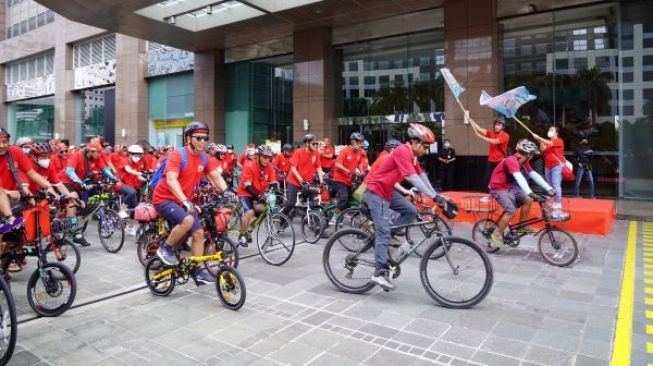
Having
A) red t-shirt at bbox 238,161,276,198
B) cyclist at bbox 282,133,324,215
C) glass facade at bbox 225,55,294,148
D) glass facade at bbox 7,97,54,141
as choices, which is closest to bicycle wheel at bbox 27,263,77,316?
red t-shirt at bbox 238,161,276,198

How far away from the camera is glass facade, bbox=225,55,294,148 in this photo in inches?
890

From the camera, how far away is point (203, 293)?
5.64 m

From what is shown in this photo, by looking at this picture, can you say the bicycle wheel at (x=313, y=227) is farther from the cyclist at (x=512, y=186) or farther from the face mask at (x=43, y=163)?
the face mask at (x=43, y=163)

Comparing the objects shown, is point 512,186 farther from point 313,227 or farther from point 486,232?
point 313,227

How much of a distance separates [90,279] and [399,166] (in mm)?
4442

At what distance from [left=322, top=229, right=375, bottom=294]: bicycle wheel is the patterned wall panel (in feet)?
88.5

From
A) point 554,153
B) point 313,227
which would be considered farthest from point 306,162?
point 554,153

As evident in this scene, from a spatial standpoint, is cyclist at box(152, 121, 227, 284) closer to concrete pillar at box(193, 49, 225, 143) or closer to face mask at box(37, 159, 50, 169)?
face mask at box(37, 159, 50, 169)

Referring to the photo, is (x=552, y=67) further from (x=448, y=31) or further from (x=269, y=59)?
(x=269, y=59)

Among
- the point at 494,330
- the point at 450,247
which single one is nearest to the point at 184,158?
the point at 450,247

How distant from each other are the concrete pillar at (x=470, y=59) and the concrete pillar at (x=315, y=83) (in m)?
4.94

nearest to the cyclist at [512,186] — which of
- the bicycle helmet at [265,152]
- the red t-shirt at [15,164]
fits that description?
the bicycle helmet at [265,152]

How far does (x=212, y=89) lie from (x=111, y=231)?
15.1 metres

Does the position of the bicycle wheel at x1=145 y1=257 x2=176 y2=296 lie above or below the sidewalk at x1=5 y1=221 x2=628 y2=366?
above
